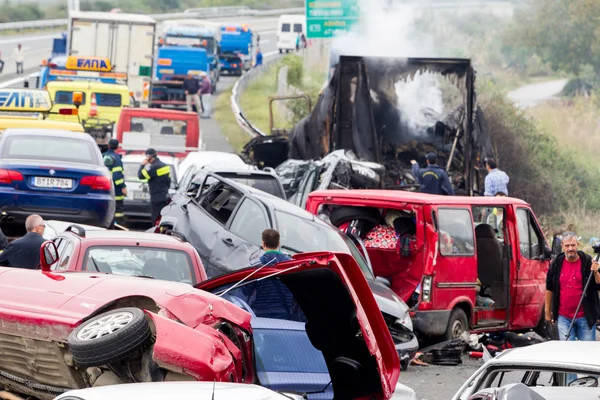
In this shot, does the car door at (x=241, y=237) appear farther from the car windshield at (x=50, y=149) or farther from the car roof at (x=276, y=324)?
the car roof at (x=276, y=324)

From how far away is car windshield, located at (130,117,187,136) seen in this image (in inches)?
930

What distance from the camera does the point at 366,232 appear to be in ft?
43.2

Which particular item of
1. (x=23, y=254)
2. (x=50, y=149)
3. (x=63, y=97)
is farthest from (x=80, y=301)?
(x=63, y=97)

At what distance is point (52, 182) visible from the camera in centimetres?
1473

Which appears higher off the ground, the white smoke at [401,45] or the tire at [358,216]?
the white smoke at [401,45]

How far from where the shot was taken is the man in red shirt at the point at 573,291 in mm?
10695

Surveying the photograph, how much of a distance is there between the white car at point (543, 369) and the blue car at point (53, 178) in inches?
368

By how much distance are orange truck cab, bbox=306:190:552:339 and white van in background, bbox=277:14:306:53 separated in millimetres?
47530

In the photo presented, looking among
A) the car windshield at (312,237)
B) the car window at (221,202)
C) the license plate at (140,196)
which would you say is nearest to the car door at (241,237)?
the car windshield at (312,237)

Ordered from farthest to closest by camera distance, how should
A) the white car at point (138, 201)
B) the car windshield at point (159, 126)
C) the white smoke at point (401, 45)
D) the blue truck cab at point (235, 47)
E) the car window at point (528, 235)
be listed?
the blue truck cab at point (235, 47) < the car windshield at point (159, 126) < the white smoke at point (401, 45) < the white car at point (138, 201) < the car window at point (528, 235)

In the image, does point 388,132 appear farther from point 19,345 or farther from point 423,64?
point 19,345

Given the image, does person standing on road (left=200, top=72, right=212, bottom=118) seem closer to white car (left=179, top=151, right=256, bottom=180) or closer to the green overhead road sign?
the green overhead road sign

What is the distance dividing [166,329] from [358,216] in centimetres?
743

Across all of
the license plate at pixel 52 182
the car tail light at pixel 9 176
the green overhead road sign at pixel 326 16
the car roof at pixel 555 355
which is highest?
the green overhead road sign at pixel 326 16
